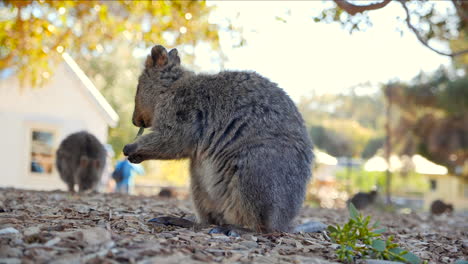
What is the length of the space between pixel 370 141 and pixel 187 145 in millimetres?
34580

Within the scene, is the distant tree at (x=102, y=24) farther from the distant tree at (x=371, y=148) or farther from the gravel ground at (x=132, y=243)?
the distant tree at (x=371, y=148)

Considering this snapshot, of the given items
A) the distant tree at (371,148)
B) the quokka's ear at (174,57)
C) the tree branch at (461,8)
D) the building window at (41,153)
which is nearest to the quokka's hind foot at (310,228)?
the quokka's ear at (174,57)

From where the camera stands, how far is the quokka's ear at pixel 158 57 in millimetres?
5484

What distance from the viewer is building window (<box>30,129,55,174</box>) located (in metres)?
15.1

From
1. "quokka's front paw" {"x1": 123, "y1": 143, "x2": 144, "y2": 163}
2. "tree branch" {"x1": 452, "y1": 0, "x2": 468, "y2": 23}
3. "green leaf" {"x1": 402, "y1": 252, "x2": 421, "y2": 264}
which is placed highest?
"tree branch" {"x1": 452, "y1": 0, "x2": 468, "y2": 23}

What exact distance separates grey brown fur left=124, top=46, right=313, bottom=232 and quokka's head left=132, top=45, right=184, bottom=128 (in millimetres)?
74

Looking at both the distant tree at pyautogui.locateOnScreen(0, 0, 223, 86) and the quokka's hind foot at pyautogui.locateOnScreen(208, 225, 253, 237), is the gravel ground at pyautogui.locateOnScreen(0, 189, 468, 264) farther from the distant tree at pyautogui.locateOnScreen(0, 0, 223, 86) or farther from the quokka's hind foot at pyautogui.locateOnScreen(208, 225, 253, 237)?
the distant tree at pyautogui.locateOnScreen(0, 0, 223, 86)

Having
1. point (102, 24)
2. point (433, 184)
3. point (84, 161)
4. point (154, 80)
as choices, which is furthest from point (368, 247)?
point (433, 184)

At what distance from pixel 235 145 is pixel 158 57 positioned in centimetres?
147

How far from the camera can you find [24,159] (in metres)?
15.1

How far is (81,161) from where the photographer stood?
8844mm

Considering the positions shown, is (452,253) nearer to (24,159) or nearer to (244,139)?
(244,139)

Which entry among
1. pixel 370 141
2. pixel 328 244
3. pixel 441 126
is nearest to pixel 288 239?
pixel 328 244

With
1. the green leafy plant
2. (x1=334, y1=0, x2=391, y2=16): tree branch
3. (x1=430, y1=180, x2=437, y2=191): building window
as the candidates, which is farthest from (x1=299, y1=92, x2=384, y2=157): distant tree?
the green leafy plant
